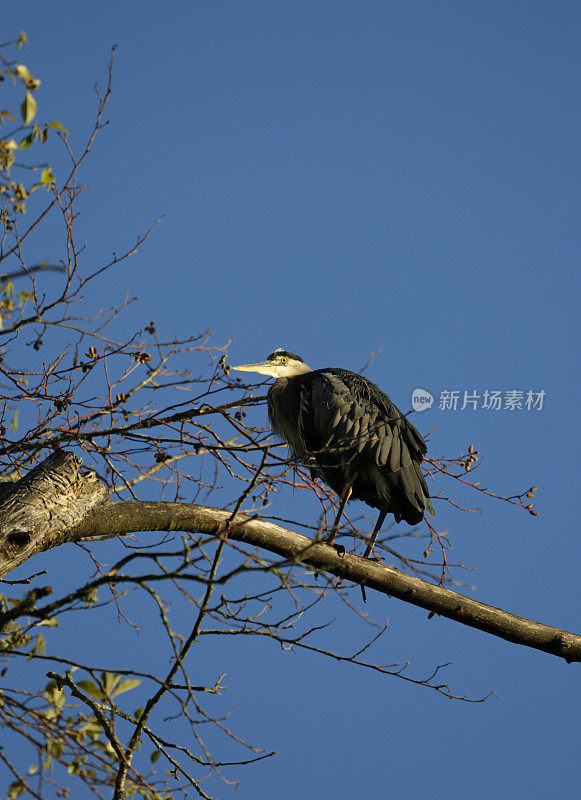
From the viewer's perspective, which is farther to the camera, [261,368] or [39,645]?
[261,368]

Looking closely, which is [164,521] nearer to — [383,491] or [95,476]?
[95,476]

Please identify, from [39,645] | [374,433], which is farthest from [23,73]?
[374,433]

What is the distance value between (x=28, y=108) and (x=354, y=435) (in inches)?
105

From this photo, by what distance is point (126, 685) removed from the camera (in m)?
2.37

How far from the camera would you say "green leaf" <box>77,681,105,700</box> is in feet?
7.91

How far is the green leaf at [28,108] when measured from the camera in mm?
2066

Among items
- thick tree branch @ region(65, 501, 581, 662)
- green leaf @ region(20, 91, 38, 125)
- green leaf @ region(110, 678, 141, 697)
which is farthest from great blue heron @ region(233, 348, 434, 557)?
green leaf @ region(20, 91, 38, 125)

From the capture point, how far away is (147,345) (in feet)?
10.0

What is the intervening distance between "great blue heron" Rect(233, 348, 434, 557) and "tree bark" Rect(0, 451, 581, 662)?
1.66ft

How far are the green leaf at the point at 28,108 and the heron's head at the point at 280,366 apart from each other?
10.4ft

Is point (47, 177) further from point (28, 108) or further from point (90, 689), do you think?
point (90, 689)

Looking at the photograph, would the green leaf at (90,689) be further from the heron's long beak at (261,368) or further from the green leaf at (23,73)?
the heron's long beak at (261,368)

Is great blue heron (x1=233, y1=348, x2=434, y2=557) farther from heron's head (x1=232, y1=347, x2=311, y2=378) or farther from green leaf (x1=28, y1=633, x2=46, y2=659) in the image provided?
green leaf (x1=28, y1=633, x2=46, y2=659)

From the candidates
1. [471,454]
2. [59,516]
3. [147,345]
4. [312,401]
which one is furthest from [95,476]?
[312,401]
